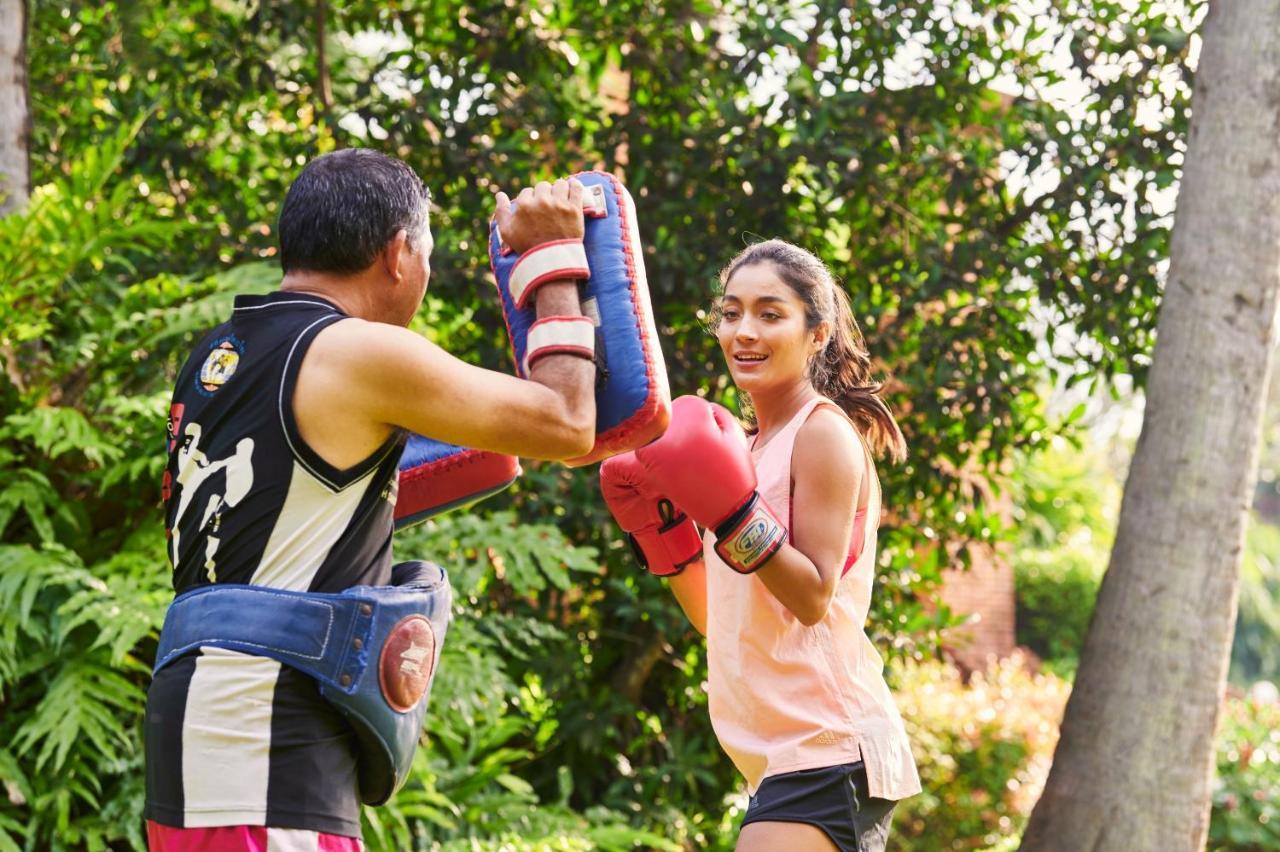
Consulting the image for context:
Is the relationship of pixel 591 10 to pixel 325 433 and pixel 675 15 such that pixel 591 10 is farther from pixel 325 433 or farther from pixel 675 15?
pixel 325 433

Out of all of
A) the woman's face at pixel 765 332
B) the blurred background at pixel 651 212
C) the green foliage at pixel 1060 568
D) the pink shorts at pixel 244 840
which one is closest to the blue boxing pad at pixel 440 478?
the woman's face at pixel 765 332

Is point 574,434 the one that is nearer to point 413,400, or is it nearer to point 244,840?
point 413,400

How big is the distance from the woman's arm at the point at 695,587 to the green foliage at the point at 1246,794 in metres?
4.80

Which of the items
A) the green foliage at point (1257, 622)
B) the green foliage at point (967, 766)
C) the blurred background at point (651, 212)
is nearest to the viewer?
the blurred background at point (651, 212)

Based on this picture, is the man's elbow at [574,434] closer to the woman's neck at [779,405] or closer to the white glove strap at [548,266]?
the white glove strap at [548,266]

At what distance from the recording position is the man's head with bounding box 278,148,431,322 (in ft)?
6.81

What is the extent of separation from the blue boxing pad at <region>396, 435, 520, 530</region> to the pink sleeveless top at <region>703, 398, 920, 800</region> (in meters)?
0.55

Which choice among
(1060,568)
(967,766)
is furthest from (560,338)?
(1060,568)

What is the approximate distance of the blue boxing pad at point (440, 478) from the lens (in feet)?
8.30

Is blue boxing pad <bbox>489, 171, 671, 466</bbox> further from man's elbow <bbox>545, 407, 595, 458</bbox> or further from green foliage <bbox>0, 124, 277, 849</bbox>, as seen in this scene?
green foliage <bbox>0, 124, 277, 849</bbox>

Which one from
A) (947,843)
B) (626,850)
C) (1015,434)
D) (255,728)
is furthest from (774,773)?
(947,843)

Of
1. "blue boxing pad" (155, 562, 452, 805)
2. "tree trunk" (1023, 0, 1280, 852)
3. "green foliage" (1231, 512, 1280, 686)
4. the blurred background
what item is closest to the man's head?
"blue boxing pad" (155, 562, 452, 805)

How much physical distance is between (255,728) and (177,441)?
0.49m

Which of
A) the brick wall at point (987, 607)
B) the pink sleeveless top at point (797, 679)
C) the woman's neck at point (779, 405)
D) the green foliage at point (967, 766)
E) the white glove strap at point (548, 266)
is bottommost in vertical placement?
the green foliage at point (967, 766)
